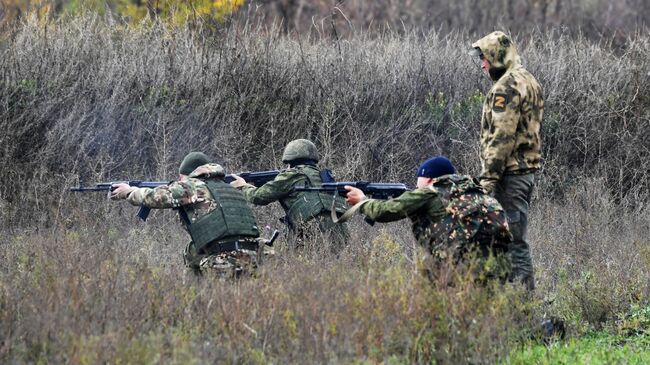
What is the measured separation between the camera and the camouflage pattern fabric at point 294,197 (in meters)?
9.55

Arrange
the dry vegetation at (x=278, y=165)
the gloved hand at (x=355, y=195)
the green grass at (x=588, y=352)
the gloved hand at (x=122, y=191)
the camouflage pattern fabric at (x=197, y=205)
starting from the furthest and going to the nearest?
the gloved hand at (x=122, y=191)
the camouflage pattern fabric at (x=197, y=205)
the gloved hand at (x=355, y=195)
the green grass at (x=588, y=352)
the dry vegetation at (x=278, y=165)

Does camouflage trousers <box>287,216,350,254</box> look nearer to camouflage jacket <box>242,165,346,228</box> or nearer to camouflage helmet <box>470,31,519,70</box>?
camouflage jacket <box>242,165,346,228</box>

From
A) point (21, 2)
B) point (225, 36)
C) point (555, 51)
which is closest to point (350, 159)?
point (225, 36)

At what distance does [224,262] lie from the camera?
840 centimetres

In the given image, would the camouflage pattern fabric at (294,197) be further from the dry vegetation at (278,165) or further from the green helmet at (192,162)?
the green helmet at (192,162)

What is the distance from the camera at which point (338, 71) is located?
14.8 m

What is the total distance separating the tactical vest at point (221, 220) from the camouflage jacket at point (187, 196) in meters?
0.04

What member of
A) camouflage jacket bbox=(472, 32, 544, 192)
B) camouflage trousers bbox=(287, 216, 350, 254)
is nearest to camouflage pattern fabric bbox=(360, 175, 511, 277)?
camouflage jacket bbox=(472, 32, 544, 192)

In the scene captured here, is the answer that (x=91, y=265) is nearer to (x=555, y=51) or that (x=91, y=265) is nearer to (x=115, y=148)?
(x=115, y=148)

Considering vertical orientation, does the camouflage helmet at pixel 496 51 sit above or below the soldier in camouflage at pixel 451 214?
above

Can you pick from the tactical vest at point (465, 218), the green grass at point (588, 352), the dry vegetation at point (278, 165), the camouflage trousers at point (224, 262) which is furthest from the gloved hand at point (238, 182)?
the green grass at point (588, 352)

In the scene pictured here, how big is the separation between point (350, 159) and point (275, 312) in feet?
23.8

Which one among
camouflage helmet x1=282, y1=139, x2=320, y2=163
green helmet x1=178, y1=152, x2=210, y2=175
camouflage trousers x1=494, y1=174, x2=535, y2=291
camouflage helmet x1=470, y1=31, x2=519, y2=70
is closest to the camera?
camouflage trousers x1=494, y1=174, x2=535, y2=291

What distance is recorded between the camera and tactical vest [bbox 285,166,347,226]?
960 centimetres
